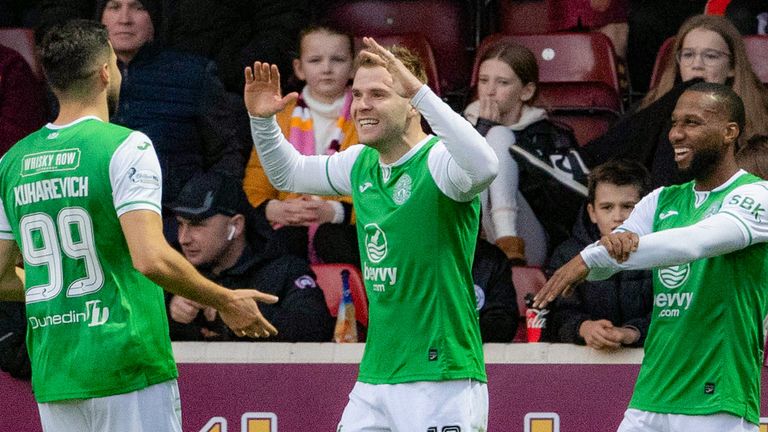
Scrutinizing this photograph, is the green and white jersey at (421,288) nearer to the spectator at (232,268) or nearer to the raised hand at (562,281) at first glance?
the raised hand at (562,281)

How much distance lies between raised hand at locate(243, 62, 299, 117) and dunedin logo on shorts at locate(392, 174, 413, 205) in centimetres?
58

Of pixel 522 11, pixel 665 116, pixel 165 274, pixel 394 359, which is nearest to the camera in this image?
pixel 165 274

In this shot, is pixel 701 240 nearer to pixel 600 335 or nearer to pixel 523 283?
pixel 600 335

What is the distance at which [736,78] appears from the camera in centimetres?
763

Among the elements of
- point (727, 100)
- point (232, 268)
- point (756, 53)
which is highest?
point (756, 53)

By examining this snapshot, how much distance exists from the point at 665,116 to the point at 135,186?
3469 mm

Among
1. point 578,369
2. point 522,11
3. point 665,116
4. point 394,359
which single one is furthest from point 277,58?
point 394,359

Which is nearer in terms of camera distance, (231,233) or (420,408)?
(420,408)

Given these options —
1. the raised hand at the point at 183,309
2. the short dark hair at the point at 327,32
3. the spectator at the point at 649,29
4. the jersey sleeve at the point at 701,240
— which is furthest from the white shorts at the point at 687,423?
the spectator at the point at 649,29

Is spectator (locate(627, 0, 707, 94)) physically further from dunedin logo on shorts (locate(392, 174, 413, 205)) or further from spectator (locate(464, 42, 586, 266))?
dunedin logo on shorts (locate(392, 174, 413, 205))

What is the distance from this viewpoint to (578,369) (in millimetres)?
6754

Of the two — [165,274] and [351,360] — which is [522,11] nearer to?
[351,360]

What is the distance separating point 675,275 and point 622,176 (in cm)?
130

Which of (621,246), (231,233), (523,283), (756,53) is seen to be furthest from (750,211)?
(756,53)
